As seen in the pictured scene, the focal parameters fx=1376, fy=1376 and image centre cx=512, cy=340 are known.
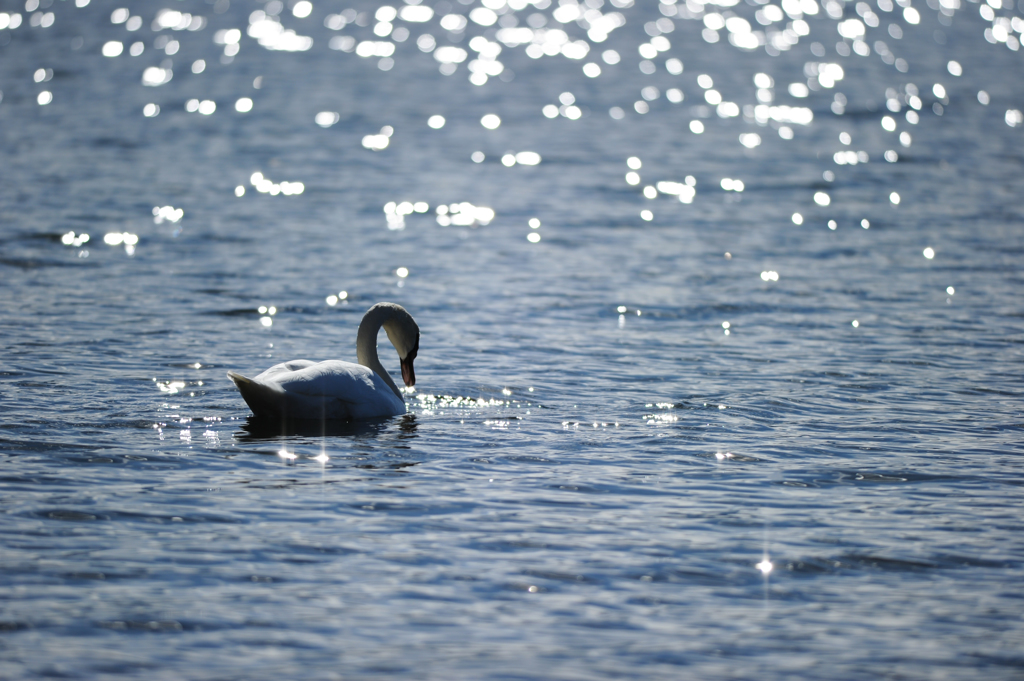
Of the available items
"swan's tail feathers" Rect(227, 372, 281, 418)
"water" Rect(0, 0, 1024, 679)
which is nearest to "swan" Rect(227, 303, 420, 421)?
"swan's tail feathers" Rect(227, 372, 281, 418)

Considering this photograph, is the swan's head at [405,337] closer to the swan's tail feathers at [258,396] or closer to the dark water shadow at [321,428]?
the dark water shadow at [321,428]

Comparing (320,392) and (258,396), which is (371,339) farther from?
(258,396)

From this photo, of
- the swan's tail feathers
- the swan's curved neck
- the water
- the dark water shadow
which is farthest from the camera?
the swan's curved neck

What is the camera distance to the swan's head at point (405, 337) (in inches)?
462

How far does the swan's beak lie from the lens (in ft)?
38.6

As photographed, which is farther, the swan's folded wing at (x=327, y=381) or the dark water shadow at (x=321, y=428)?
the swan's folded wing at (x=327, y=381)

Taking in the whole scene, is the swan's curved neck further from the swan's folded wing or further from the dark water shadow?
the dark water shadow

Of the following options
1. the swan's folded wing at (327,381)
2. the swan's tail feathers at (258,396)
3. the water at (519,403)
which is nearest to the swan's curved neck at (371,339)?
the water at (519,403)

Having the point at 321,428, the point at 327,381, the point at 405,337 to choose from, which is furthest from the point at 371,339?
the point at 321,428

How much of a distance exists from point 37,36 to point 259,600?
4191 centimetres

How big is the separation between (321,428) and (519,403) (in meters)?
1.77

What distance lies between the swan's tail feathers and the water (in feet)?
0.53

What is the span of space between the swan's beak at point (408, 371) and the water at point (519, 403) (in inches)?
9.4

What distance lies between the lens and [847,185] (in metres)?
24.7
